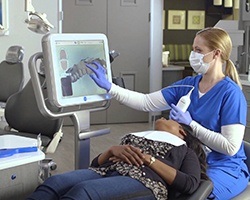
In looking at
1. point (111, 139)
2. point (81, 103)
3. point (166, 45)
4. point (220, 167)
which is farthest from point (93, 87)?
point (166, 45)

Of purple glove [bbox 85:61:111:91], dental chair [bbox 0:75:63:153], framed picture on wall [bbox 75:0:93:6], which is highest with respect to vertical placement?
framed picture on wall [bbox 75:0:93:6]

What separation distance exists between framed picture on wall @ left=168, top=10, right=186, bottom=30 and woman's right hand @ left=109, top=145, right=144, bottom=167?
5755mm

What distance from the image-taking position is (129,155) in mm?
1878

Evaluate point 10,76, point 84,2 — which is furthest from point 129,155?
point 84,2

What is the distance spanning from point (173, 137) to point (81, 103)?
432 mm

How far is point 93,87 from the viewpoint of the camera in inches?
83.4

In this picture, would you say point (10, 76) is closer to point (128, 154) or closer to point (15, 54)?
point (15, 54)

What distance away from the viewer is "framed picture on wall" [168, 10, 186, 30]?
745 cm

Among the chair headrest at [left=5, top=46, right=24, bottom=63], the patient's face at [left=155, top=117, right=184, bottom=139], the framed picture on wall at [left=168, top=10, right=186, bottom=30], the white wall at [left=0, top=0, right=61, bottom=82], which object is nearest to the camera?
the patient's face at [left=155, top=117, right=184, bottom=139]

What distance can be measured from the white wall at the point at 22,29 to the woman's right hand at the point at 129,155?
3.18 meters

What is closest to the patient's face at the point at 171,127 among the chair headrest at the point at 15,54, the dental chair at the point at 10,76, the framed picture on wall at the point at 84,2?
the chair headrest at the point at 15,54

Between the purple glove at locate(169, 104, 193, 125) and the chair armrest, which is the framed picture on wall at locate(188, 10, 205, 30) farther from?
the chair armrest

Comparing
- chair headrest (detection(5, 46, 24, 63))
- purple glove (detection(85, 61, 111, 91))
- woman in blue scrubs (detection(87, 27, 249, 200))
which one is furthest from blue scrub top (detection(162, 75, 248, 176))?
chair headrest (detection(5, 46, 24, 63))

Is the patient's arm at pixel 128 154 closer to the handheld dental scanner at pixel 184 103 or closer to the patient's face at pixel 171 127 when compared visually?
the patient's face at pixel 171 127
